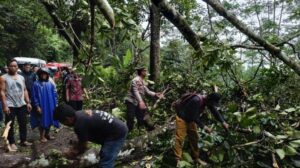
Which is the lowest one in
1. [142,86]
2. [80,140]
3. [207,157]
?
[207,157]

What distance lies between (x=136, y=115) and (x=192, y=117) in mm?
2890

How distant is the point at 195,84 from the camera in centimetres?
1313

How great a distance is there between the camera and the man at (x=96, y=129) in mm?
5375

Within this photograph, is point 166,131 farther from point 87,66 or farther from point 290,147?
point 87,66

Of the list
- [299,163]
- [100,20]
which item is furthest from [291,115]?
[100,20]

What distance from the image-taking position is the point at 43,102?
370 inches

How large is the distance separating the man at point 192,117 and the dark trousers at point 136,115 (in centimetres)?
201

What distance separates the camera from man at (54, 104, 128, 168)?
538cm

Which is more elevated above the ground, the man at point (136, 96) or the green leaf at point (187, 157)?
the man at point (136, 96)

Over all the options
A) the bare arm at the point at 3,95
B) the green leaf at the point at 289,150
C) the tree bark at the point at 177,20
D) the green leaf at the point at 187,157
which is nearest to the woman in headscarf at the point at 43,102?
the bare arm at the point at 3,95

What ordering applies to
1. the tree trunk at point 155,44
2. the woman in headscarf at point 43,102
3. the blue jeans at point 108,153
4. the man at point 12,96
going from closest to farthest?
the blue jeans at point 108,153, the man at point 12,96, the woman in headscarf at point 43,102, the tree trunk at point 155,44

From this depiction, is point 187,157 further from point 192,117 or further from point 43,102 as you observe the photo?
point 43,102

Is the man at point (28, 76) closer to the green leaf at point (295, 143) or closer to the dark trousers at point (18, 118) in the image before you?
the dark trousers at point (18, 118)

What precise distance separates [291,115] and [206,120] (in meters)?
2.00
